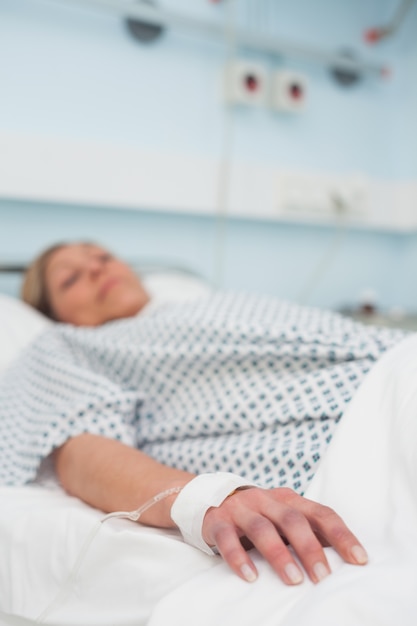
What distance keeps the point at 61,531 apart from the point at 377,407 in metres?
0.42

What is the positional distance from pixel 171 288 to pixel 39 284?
13.9 inches

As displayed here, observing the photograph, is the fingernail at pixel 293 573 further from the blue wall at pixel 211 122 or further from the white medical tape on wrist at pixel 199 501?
the blue wall at pixel 211 122

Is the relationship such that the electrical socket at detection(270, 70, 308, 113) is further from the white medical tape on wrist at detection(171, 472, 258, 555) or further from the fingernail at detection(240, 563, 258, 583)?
the fingernail at detection(240, 563, 258, 583)

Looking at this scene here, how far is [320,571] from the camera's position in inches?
22.3

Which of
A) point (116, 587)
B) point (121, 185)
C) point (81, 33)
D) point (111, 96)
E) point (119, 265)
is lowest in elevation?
point (116, 587)

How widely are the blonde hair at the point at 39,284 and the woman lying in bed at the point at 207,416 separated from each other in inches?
10.8

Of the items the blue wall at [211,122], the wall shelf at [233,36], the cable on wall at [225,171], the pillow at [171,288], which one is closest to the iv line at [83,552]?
the pillow at [171,288]

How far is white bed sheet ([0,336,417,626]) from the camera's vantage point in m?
0.54

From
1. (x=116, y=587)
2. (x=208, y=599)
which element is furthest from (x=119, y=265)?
(x=208, y=599)

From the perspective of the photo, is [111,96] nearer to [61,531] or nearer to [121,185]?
[121,185]

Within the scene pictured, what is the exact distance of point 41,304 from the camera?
5.47 ft

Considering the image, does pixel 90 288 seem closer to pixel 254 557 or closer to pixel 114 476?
pixel 114 476

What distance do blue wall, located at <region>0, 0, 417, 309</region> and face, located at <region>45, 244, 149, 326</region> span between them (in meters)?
0.38

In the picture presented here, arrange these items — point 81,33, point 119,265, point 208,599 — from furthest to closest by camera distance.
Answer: point 81,33, point 119,265, point 208,599
